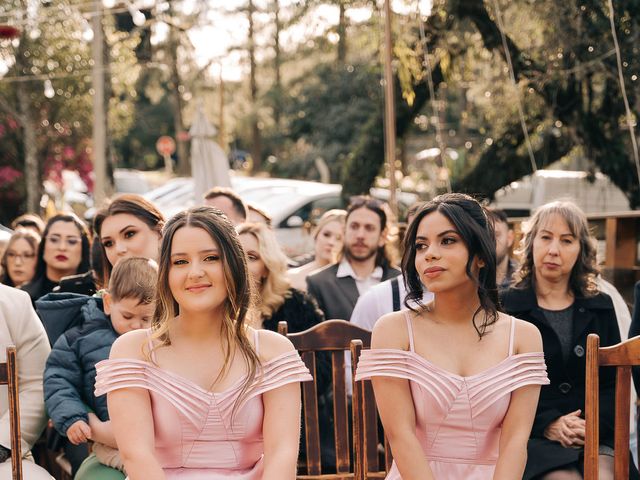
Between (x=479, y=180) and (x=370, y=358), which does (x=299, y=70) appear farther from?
(x=370, y=358)

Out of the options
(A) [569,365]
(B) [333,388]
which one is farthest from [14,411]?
(A) [569,365]

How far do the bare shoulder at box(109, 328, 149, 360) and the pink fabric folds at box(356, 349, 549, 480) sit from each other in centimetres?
69

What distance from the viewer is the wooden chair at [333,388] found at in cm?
388

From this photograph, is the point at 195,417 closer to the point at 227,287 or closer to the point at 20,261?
the point at 227,287

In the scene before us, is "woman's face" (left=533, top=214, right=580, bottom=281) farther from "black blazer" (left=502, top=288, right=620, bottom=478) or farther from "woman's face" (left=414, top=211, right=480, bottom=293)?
"woman's face" (left=414, top=211, right=480, bottom=293)

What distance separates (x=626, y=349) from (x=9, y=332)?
2.37 metres

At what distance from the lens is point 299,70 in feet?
102

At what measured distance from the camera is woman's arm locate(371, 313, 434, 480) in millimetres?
2996

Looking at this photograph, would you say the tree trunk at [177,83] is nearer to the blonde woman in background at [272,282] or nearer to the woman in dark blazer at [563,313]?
the blonde woman in background at [272,282]

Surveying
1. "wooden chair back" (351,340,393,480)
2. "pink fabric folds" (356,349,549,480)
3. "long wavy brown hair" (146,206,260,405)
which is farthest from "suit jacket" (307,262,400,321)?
"long wavy brown hair" (146,206,260,405)

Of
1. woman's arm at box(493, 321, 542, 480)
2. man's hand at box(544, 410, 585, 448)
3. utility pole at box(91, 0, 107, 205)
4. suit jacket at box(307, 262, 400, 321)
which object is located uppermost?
utility pole at box(91, 0, 107, 205)

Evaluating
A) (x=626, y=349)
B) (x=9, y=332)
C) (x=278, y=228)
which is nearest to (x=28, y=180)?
(x=278, y=228)

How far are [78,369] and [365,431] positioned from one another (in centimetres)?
120

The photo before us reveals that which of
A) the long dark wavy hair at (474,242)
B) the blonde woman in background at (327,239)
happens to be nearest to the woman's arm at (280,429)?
the long dark wavy hair at (474,242)
